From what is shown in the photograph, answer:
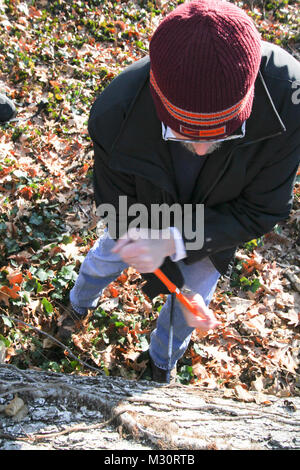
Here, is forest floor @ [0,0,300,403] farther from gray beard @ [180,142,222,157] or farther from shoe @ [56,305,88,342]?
gray beard @ [180,142,222,157]

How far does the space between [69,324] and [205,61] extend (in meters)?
2.20

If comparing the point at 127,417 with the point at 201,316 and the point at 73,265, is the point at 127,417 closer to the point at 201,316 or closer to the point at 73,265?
the point at 201,316

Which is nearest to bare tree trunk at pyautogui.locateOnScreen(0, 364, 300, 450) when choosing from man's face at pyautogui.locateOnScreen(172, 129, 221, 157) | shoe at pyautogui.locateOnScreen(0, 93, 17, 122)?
man's face at pyautogui.locateOnScreen(172, 129, 221, 157)

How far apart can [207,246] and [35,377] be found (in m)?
1.05

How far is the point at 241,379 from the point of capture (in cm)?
275

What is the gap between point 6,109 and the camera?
142 inches

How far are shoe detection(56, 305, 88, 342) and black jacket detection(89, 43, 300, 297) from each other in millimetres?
1304

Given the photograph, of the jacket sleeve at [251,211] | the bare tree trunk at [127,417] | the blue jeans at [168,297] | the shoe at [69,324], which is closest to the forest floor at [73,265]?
the shoe at [69,324]

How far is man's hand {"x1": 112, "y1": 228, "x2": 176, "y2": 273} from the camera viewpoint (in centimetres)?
165

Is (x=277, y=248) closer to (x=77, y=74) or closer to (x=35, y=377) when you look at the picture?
(x=35, y=377)

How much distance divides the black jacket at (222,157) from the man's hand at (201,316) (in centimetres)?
27

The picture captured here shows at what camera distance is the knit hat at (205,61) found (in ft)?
3.55
